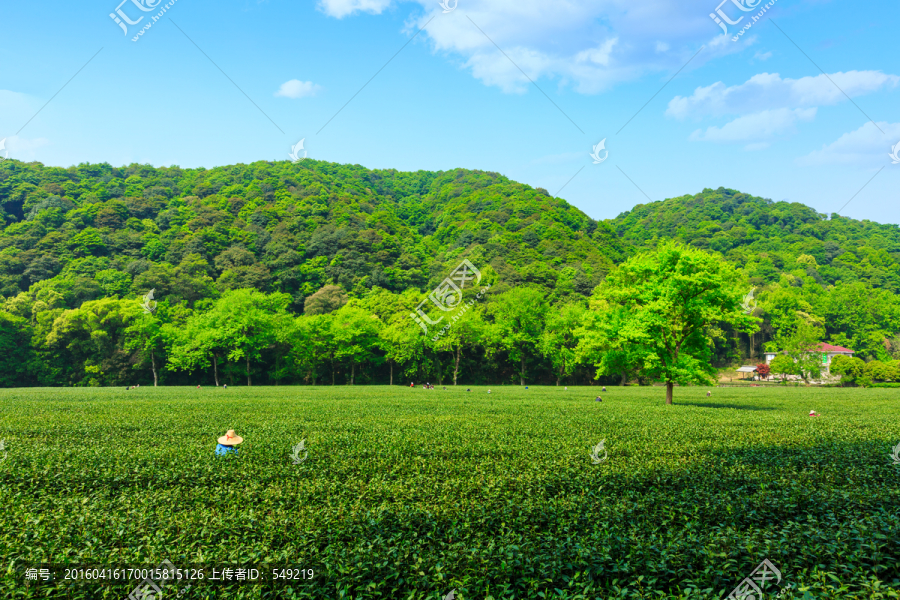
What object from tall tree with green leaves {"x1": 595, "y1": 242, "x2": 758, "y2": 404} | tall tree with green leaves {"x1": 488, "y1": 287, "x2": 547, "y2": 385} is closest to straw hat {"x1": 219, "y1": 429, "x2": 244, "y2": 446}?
tall tree with green leaves {"x1": 595, "y1": 242, "x2": 758, "y2": 404}

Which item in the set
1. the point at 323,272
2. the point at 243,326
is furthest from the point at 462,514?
the point at 323,272

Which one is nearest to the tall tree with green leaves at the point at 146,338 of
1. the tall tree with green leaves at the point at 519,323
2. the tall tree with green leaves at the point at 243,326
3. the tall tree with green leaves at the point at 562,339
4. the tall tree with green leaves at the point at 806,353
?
the tall tree with green leaves at the point at 243,326

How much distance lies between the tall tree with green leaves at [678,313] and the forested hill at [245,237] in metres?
52.0

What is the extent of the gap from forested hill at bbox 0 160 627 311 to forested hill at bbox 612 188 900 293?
28907 mm

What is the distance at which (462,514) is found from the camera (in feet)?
30.5

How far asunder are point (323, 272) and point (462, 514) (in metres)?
89.1

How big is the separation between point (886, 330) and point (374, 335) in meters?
98.5

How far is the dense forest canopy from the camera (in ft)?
229

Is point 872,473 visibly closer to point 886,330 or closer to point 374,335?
point 374,335

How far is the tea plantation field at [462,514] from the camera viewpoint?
697cm

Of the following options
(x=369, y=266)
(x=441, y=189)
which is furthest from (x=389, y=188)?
(x=369, y=266)

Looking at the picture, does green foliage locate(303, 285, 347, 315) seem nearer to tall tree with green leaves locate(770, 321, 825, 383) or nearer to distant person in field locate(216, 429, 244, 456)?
distant person in field locate(216, 429, 244, 456)

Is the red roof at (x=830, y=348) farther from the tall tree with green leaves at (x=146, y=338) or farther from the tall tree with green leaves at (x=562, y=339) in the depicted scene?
the tall tree with green leaves at (x=146, y=338)

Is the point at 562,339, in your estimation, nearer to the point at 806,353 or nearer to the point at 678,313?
the point at 678,313
